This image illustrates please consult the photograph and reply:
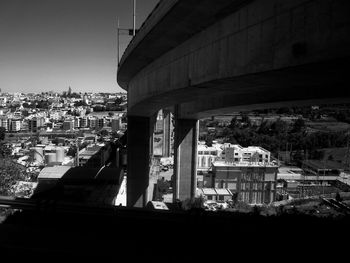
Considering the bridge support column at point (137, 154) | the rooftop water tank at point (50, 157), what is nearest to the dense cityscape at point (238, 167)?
the rooftop water tank at point (50, 157)

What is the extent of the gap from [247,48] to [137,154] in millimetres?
12730

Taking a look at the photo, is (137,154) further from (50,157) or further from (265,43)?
(50,157)

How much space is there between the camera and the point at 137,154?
54.9 ft

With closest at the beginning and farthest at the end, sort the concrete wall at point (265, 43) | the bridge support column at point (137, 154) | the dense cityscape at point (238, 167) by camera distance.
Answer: the concrete wall at point (265, 43) → the dense cityscape at point (238, 167) → the bridge support column at point (137, 154)

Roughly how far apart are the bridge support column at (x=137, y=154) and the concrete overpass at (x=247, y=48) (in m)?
5.48

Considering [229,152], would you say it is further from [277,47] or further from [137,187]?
[277,47]

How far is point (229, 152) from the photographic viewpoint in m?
40.3

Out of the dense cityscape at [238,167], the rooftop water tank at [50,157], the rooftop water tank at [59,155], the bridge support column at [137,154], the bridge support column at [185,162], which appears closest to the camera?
the dense cityscape at [238,167]

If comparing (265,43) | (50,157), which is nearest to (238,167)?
(50,157)

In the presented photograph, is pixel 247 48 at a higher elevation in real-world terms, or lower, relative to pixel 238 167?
higher

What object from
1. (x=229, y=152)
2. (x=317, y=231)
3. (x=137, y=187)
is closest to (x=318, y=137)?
(x=229, y=152)

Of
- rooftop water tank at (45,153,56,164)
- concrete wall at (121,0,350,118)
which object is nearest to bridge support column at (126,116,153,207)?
concrete wall at (121,0,350,118)

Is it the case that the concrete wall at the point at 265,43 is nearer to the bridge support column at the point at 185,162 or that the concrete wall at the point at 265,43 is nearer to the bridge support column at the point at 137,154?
the bridge support column at the point at 137,154

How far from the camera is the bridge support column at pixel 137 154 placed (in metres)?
A: 16.6
